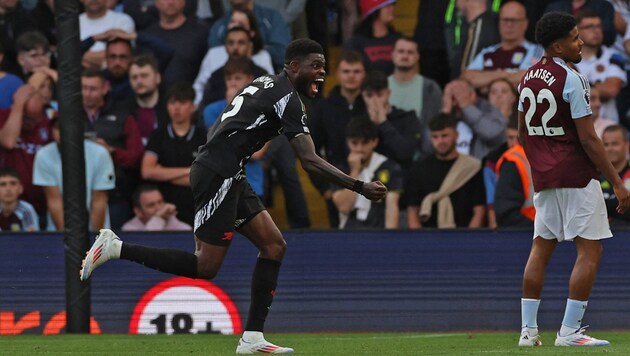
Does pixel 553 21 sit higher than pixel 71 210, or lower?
higher

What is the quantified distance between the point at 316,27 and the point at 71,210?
5679 millimetres

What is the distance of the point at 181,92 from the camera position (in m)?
13.7

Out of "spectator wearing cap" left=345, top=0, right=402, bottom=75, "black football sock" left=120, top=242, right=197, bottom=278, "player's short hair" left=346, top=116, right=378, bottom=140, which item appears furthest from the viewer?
"spectator wearing cap" left=345, top=0, right=402, bottom=75

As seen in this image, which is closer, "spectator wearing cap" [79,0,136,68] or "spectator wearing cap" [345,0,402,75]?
"spectator wearing cap" [345,0,402,75]

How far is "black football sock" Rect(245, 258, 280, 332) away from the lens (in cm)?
930

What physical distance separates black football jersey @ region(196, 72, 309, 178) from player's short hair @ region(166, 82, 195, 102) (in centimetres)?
448

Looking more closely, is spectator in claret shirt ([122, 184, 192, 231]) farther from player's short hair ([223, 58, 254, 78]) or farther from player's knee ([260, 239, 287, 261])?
player's knee ([260, 239, 287, 261])

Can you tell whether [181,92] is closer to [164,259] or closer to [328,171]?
[164,259]

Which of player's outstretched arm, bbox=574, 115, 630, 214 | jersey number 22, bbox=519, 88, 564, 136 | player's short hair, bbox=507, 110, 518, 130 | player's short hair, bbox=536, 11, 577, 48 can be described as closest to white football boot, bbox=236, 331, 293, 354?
jersey number 22, bbox=519, 88, 564, 136

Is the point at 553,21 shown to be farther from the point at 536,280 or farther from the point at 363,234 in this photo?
the point at 363,234

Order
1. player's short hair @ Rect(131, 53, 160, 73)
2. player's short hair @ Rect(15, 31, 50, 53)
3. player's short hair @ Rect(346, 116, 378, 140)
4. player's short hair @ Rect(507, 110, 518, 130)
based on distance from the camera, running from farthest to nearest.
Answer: player's short hair @ Rect(15, 31, 50, 53), player's short hair @ Rect(131, 53, 160, 73), player's short hair @ Rect(346, 116, 378, 140), player's short hair @ Rect(507, 110, 518, 130)

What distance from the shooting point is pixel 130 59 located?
1484 cm

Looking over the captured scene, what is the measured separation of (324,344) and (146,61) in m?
5.08

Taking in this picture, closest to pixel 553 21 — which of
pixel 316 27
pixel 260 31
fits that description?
pixel 260 31
